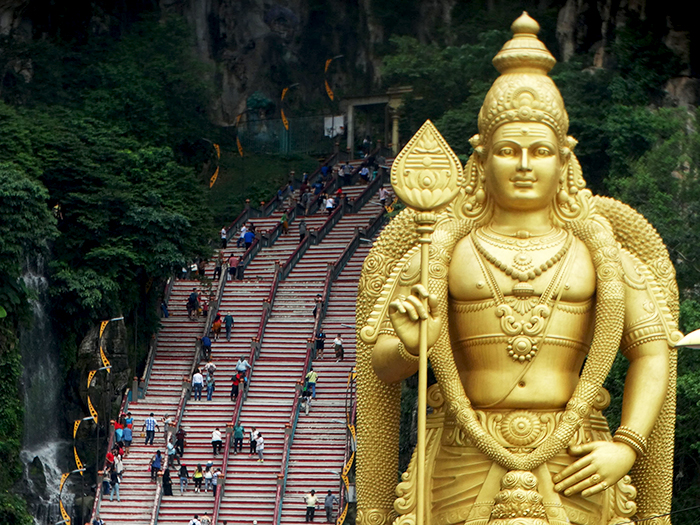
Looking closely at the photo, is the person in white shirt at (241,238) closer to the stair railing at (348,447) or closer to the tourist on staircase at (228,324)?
the tourist on staircase at (228,324)

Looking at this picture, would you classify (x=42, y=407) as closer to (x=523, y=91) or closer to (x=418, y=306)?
(x=523, y=91)

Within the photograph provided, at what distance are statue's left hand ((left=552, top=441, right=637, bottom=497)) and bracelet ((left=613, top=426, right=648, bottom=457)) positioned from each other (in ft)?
0.15

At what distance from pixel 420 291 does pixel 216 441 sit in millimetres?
22269

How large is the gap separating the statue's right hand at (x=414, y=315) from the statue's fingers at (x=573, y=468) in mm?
1734

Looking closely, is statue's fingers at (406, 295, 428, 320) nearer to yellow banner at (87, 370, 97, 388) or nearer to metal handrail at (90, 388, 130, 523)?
metal handrail at (90, 388, 130, 523)

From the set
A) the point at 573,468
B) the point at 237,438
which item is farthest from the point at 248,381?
the point at 573,468

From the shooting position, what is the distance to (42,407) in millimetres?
39969

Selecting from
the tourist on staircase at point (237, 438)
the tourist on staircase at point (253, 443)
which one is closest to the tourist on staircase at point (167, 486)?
the tourist on staircase at point (237, 438)

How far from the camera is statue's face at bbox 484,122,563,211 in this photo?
15594 millimetres

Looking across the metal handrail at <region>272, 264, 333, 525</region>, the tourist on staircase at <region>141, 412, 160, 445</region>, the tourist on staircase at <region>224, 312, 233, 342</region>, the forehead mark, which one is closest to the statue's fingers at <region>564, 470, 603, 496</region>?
the forehead mark

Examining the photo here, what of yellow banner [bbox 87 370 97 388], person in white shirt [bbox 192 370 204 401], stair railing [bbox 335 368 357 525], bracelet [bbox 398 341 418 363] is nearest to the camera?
bracelet [bbox 398 341 418 363]

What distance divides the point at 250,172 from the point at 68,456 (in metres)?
16.9

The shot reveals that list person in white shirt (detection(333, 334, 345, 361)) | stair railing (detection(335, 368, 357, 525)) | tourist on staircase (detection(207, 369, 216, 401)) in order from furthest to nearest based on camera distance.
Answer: person in white shirt (detection(333, 334, 345, 361)) → tourist on staircase (detection(207, 369, 216, 401)) → stair railing (detection(335, 368, 357, 525))

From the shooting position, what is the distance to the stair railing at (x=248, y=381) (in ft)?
114
